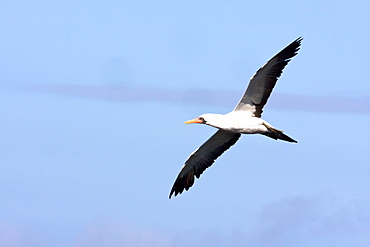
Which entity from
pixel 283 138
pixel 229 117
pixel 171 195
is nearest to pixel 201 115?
pixel 229 117

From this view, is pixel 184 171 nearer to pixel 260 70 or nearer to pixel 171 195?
pixel 171 195

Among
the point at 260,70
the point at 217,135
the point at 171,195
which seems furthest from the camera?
the point at 171,195

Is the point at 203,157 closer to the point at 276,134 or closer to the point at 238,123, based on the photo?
the point at 238,123

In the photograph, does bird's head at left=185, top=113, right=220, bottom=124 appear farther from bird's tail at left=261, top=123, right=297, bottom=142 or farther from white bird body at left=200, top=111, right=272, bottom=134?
bird's tail at left=261, top=123, right=297, bottom=142

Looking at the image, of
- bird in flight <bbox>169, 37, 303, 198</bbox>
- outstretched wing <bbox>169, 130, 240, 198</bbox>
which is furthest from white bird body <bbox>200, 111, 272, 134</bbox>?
outstretched wing <bbox>169, 130, 240, 198</bbox>

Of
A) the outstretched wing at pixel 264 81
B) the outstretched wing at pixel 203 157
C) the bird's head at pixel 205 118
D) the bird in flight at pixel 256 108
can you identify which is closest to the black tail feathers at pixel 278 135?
the bird in flight at pixel 256 108

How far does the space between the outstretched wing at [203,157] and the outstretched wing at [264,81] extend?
2.37m

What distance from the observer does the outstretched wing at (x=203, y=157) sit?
31.3m

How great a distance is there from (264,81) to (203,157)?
4.96 meters

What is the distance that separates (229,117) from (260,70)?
1.91 metres

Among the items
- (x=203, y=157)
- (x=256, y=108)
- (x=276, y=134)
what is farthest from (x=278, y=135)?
(x=203, y=157)

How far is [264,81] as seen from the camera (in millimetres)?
28219

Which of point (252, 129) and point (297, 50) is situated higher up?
point (297, 50)

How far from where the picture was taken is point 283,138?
28.7 meters
